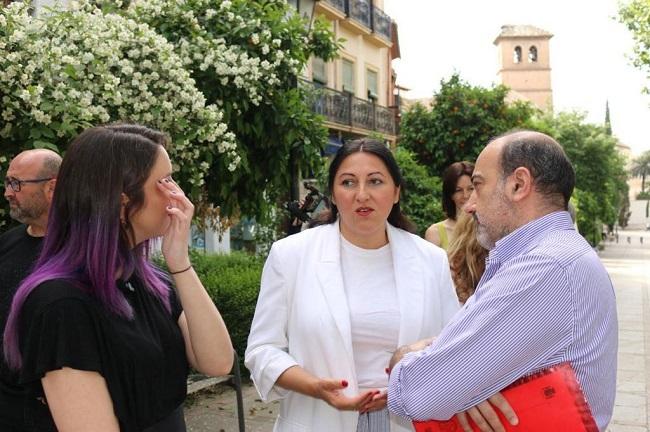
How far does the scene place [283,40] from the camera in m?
7.73

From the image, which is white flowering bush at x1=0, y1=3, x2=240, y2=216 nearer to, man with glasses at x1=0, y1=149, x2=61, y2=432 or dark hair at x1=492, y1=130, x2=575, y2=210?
man with glasses at x1=0, y1=149, x2=61, y2=432

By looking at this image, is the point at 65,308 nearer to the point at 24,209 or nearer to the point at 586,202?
the point at 24,209

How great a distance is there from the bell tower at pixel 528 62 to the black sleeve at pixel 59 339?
82707 millimetres

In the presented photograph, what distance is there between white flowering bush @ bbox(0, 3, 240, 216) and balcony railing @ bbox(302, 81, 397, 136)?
14650mm

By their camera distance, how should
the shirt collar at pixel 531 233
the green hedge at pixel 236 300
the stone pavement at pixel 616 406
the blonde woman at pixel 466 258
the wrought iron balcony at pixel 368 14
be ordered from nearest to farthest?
the shirt collar at pixel 531 233, the blonde woman at pixel 466 258, the stone pavement at pixel 616 406, the green hedge at pixel 236 300, the wrought iron balcony at pixel 368 14

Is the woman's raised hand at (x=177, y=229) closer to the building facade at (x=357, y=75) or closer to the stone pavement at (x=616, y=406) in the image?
the stone pavement at (x=616, y=406)

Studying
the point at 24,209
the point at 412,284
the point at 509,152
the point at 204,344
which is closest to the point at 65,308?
the point at 204,344

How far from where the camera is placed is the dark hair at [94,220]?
189 cm

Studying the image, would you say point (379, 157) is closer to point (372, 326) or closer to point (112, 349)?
point (372, 326)

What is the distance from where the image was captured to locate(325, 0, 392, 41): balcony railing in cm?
2327

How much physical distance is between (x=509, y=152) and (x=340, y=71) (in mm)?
22642

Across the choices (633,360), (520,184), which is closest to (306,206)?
(520,184)

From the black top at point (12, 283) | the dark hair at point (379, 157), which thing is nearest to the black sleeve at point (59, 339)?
the black top at point (12, 283)

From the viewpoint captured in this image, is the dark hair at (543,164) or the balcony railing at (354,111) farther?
the balcony railing at (354,111)
